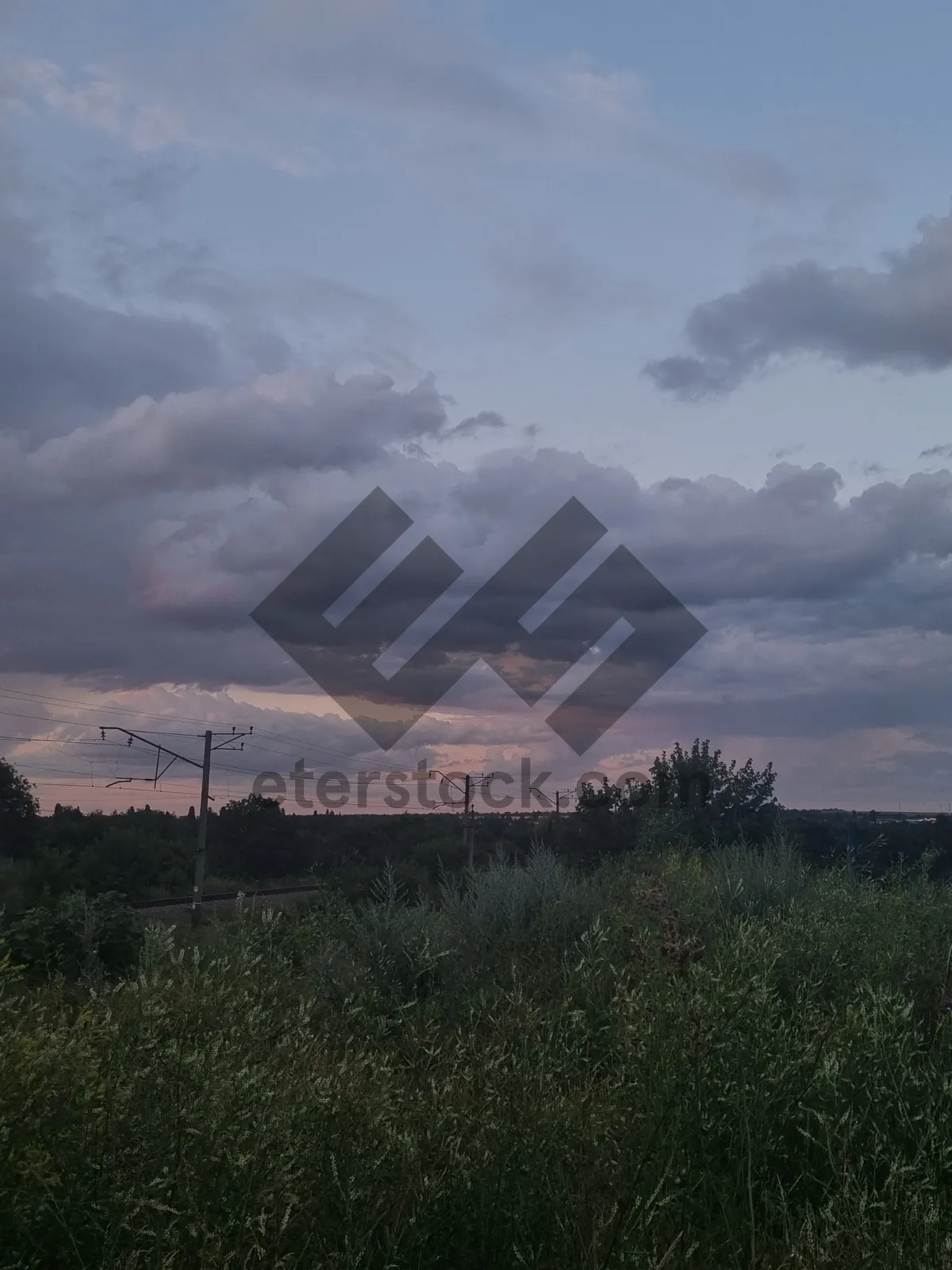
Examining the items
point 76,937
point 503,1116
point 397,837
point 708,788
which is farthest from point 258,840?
point 503,1116

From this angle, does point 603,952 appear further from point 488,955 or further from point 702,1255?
point 702,1255

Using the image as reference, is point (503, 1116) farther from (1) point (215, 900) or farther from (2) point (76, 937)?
(1) point (215, 900)

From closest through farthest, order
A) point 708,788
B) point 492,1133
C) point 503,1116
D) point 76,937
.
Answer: point 492,1133 < point 503,1116 < point 76,937 < point 708,788

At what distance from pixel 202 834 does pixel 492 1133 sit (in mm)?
28817

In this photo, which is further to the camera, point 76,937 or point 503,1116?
point 76,937

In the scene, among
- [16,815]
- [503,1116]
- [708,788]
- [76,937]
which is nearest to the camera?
[503,1116]

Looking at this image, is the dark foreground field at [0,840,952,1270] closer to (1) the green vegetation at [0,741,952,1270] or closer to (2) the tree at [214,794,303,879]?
(1) the green vegetation at [0,741,952,1270]

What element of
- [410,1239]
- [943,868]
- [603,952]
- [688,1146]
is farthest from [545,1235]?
[943,868]

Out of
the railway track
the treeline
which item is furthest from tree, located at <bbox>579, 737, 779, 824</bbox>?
the railway track

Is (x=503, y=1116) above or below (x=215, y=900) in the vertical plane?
above

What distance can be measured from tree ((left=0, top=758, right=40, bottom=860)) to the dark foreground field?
3813 cm

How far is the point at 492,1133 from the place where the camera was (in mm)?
4500

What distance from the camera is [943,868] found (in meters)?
14.6

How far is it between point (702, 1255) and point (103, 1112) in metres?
2.44
